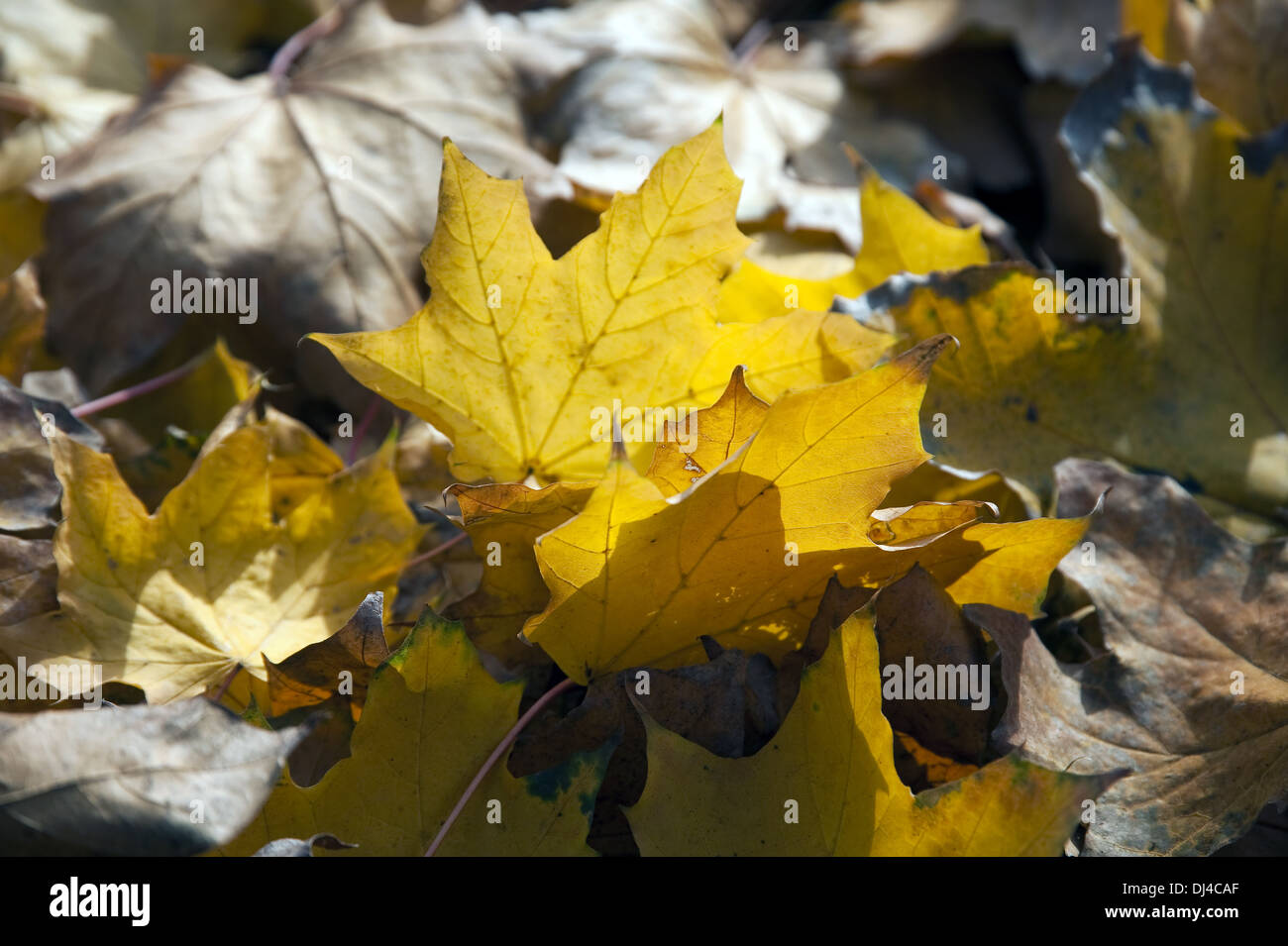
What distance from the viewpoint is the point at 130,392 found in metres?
0.91

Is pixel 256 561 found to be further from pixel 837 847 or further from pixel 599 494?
pixel 837 847

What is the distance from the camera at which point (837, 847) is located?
24.1 inches

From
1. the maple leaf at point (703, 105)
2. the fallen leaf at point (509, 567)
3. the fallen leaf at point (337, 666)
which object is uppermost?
the maple leaf at point (703, 105)

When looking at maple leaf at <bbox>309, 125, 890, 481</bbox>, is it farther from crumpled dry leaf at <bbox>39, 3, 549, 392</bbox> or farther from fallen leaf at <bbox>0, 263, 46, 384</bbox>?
fallen leaf at <bbox>0, 263, 46, 384</bbox>

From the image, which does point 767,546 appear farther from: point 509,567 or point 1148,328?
point 1148,328

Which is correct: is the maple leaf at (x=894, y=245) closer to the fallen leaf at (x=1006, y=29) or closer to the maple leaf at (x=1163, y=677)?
the maple leaf at (x=1163, y=677)

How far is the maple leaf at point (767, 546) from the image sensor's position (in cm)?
61

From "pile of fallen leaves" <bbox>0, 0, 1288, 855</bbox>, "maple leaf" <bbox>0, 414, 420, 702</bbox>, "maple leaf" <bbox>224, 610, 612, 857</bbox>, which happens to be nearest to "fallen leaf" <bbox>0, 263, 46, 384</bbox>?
"pile of fallen leaves" <bbox>0, 0, 1288, 855</bbox>

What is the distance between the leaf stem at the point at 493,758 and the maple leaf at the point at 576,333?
0.57 feet

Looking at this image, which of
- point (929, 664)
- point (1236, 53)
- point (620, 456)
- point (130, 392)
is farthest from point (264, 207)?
point (1236, 53)

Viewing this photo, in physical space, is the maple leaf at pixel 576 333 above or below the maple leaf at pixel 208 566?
above

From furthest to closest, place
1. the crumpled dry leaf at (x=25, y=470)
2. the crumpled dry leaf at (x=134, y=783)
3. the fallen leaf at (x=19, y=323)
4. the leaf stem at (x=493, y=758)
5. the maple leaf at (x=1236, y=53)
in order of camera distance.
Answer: the maple leaf at (x=1236, y=53) → the fallen leaf at (x=19, y=323) → the crumpled dry leaf at (x=25, y=470) → the leaf stem at (x=493, y=758) → the crumpled dry leaf at (x=134, y=783)

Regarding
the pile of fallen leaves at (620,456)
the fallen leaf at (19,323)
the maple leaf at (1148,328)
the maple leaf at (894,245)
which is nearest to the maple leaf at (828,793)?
the pile of fallen leaves at (620,456)
